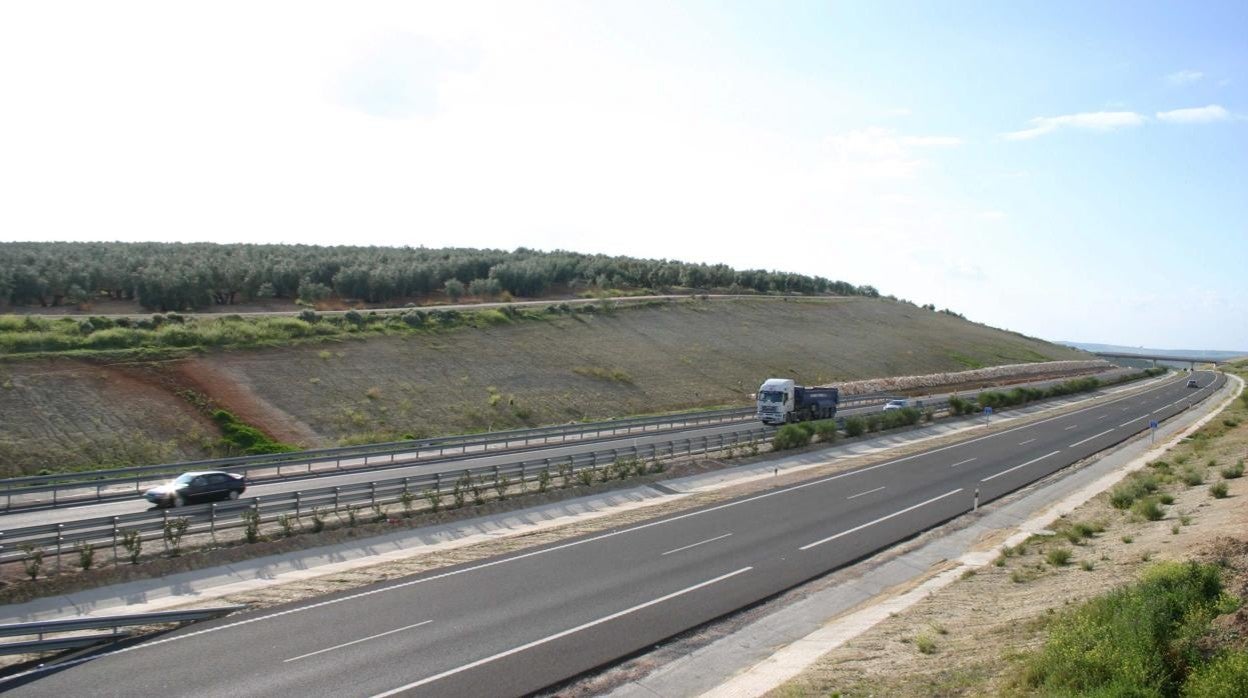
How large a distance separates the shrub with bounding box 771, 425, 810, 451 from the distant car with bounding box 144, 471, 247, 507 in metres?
25.3

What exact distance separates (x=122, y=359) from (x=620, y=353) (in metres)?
39.2

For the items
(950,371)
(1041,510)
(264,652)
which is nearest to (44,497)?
(264,652)

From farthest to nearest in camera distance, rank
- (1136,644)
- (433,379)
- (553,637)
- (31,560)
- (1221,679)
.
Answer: (433,379) < (31,560) < (553,637) < (1136,644) < (1221,679)

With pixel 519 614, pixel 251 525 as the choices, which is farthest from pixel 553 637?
pixel 251 525

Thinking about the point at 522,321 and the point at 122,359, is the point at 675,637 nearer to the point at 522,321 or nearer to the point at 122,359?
the point at 122,359

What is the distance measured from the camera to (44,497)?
29516mm

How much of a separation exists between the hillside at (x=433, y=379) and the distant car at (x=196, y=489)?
12.5 m

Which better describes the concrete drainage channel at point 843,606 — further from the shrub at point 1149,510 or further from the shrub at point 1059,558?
the shrub at point 1149,510

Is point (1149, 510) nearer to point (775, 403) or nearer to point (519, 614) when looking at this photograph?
point (519, 614)

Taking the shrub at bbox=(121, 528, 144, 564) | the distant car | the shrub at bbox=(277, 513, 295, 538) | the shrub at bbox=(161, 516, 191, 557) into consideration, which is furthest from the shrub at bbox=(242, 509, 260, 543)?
the distant car

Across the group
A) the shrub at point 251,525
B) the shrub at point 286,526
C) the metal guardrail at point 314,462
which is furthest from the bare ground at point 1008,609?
the metal guardrail at point 314,462

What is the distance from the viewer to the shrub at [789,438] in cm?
4431

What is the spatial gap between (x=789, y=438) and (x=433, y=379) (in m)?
25.3

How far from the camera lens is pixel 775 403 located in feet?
177
